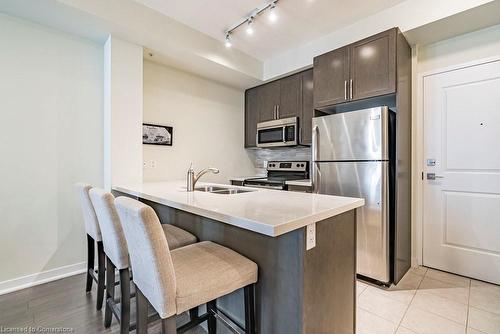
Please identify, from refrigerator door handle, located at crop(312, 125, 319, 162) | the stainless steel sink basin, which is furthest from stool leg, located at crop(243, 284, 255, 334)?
refrigerator door handle, located at crop(312, 125, 319, 162)

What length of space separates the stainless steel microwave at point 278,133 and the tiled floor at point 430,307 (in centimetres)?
203

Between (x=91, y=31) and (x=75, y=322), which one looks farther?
(x=91, y=31)

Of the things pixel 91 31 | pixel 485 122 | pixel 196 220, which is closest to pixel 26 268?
pixel 196 220

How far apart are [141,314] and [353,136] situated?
7.36 feet

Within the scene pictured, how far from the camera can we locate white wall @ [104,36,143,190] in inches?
97.3

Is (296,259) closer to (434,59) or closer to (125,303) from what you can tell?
(125,303)

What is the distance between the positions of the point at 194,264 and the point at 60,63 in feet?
8.38

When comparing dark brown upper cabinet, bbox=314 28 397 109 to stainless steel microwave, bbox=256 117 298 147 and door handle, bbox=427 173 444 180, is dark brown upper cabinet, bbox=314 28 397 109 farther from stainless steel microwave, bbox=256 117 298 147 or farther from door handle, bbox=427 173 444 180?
door handle, bbox=427 173 444 180

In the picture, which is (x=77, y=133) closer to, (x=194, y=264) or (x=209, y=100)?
(x=209, y=100)

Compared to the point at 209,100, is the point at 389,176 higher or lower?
lower

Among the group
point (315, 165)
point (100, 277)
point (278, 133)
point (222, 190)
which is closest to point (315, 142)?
point (315, 165)

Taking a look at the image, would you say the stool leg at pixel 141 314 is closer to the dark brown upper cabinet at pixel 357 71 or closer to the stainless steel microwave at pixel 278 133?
the dark brown upper cabinet at pixel 357 71

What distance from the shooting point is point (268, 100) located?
3871mm

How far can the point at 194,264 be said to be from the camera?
117cm
